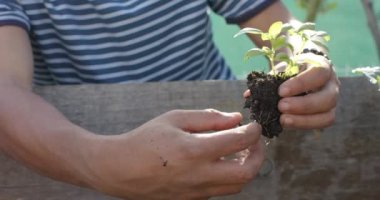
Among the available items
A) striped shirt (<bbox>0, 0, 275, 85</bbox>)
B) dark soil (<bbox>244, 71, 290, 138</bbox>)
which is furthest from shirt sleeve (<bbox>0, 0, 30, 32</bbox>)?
dark soil (<bbox>244, 71, 290, 138</bbox>)

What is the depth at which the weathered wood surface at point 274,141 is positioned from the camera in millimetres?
1312

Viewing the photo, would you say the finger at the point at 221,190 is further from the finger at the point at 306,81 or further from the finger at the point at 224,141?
the finger at the point at 306,81

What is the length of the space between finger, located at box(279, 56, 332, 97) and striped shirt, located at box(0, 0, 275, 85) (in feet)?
1.35

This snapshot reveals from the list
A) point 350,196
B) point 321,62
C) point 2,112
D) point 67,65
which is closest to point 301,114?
point 321,62

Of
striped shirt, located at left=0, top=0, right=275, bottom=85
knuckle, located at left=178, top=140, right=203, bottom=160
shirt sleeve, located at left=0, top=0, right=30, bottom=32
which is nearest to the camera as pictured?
knuckle, located at left=178, top=140, right=203, bottom=160

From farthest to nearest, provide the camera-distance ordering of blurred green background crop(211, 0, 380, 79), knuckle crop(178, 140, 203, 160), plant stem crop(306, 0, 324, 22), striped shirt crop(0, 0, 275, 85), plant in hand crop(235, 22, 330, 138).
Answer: blurred green background crop(211, 0, 380, 79) < plant stem crop(306, 0, 324, 22) < striped shirt crop(0, 0, 275, 85) < plant in hand crop(235, 22, 330, 138) < knuckle crop(178, 140, 203, 160)

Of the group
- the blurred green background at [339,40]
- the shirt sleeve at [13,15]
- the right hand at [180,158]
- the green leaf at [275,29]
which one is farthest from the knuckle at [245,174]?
the blurred green background at [339,40]

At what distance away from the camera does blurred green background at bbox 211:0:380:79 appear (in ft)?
9.38

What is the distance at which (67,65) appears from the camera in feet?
4.90

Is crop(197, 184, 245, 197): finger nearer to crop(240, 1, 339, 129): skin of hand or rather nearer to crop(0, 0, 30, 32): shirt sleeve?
crop(240, 1, 339, 129): skin of hand

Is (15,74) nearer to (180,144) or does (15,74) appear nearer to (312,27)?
(180,144)

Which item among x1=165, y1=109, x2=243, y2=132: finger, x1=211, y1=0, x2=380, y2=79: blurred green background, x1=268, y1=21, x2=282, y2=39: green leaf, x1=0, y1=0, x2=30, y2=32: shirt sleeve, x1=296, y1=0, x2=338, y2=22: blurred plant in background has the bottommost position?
x1=211, y1=0, x2=380, y2=79: blurred green background

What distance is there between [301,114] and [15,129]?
44cm

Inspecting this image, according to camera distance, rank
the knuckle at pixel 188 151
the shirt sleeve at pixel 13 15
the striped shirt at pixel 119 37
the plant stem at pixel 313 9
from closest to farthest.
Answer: the knuckle at pixel 188 151
the shirt sleeve at pixel 13 15
the striped shirt at pixel 119 37
the plant stem at pixel 313 9
